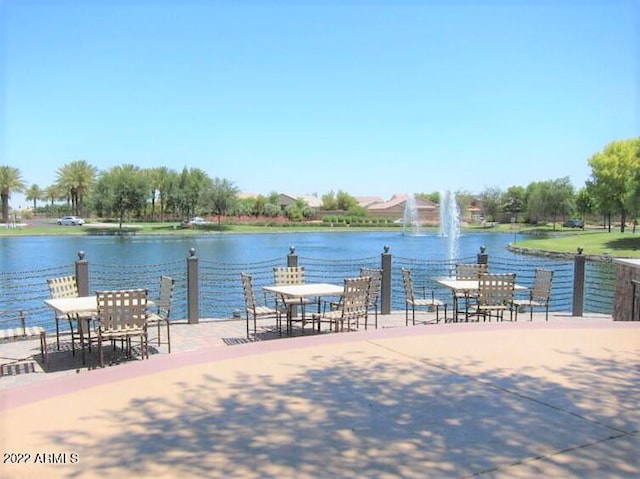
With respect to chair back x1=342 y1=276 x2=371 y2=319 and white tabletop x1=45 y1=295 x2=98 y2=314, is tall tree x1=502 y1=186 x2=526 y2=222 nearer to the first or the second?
chair back x1=342 y1=276 x2=371 y2=319

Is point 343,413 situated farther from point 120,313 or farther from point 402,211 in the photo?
point 402,211

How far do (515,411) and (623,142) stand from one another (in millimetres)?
62596

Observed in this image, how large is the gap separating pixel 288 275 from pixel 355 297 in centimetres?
192

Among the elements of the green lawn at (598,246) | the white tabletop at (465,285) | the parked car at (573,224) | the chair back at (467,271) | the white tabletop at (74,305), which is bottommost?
the green lawn at (598,246)

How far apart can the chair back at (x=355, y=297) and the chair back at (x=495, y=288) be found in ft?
5.98

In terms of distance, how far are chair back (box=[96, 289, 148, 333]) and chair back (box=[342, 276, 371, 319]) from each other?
2636mm

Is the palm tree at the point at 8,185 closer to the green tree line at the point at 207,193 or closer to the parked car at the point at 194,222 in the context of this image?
the green tree line at the point at 207,193

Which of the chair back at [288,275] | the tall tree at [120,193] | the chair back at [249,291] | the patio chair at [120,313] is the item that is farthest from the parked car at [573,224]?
the patio chair at [120,313]

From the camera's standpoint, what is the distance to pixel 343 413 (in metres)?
3.95

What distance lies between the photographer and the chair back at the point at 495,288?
853 centimetres

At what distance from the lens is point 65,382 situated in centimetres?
483

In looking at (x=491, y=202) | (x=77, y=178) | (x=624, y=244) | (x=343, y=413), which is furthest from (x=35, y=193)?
(x=343, y=413)

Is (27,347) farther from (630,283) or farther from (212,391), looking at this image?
(630,283)

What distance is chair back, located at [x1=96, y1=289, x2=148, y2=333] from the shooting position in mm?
6312
